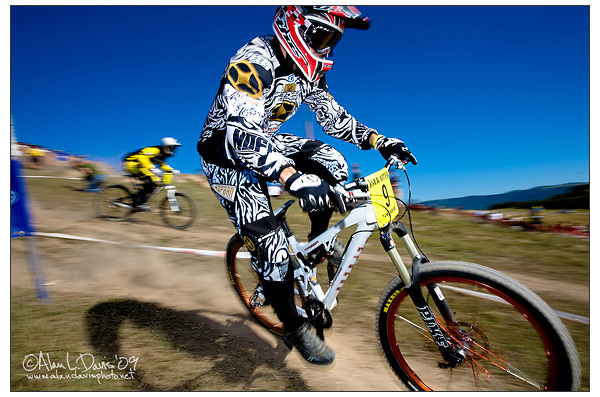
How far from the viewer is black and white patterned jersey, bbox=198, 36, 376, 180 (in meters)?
2.14

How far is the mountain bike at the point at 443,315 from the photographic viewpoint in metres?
1.80

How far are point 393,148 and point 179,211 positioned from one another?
22.8 feet

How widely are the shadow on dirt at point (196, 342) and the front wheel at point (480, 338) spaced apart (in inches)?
37.2

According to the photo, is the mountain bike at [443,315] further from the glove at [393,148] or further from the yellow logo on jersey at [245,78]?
the yellow logo on jersey at [245,78]

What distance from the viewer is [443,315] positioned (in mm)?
2180

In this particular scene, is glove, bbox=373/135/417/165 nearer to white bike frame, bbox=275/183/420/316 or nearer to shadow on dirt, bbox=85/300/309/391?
white bike frame, bbox=275/183/420/316

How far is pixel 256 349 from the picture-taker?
3.02 m

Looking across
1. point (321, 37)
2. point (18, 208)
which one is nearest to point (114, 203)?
point (18, 208)

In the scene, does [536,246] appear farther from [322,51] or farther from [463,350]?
[322,51]

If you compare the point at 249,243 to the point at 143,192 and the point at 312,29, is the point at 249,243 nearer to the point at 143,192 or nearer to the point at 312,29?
the point at 312,29

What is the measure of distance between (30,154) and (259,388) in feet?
49.2

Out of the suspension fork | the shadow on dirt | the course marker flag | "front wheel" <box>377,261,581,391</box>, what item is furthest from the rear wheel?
the suspension fork

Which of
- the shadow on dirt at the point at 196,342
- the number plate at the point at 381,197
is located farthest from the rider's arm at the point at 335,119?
the shadow on dirt at the point at 196,342

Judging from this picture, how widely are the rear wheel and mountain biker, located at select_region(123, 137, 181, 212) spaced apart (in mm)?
240
